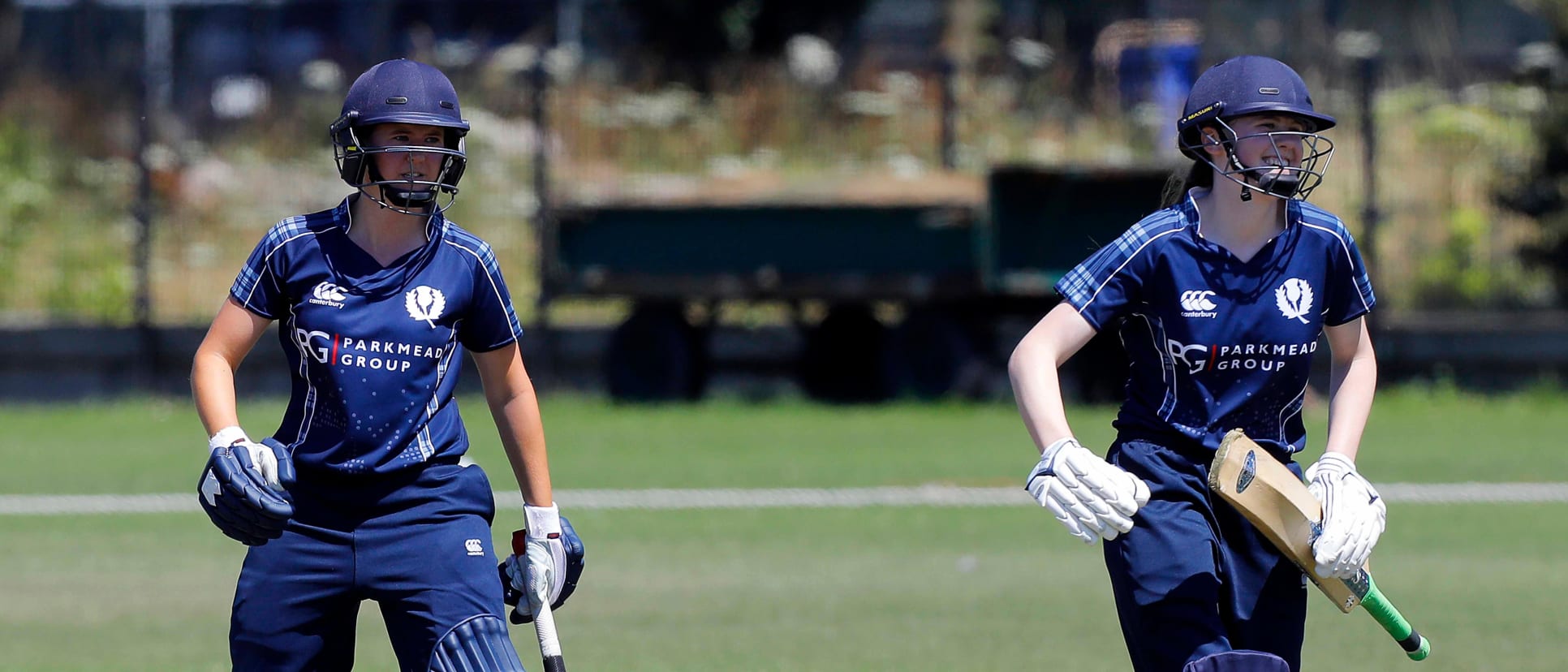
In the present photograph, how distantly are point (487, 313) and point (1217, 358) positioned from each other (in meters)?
1.59

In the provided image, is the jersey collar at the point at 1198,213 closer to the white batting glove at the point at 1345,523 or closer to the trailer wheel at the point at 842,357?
the white batting glove at the point at 1345,523

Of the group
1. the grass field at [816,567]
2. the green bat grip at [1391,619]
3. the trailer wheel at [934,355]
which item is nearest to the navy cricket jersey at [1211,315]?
the green bat grip at [1391,619]

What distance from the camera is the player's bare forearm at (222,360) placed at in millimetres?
4652

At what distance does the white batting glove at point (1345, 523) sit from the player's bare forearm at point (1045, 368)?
55 centimetres

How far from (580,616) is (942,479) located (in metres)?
4.54

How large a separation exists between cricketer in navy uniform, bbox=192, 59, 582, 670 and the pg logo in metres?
1.51

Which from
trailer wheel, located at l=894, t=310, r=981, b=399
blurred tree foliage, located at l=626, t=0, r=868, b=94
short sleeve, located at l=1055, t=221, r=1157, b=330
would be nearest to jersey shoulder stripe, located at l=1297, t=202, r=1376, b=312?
short sleeve, located at l=1055, t=221, r=1157, b=330

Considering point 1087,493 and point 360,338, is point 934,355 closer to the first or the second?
point 360,338

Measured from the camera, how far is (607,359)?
18172 millimetres

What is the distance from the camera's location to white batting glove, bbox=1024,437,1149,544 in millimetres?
4320

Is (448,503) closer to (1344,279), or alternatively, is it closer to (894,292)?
(1344,279)

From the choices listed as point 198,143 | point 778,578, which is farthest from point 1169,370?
point 198,143

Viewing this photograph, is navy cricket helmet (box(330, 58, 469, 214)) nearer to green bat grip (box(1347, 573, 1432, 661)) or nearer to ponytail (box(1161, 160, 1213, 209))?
ponytail (box(1161, 160, 1213, 209))

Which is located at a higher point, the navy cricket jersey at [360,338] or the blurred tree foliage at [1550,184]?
the navy cricket jersey at [360,338]
